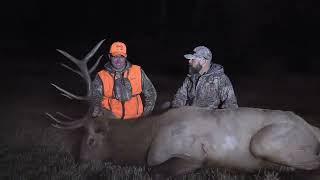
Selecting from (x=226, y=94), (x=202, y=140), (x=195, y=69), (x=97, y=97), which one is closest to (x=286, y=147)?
(x=202, y=140)

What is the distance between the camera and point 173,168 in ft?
23.9

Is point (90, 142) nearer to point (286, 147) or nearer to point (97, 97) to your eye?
point (97, 97)

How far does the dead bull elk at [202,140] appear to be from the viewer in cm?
718

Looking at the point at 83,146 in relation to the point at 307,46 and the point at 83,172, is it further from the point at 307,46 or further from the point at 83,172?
the point at 307,46

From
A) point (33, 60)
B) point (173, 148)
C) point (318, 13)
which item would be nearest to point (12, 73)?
point (33, 60)

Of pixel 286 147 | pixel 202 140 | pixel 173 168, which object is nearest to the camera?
pixel 286 147

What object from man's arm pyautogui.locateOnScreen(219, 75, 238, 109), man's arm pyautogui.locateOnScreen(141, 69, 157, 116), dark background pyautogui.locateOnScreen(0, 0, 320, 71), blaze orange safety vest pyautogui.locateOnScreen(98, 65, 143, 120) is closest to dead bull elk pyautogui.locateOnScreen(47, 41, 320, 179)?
man's arm pyautogui.locateOnScreen(219, 75, 238, 109)

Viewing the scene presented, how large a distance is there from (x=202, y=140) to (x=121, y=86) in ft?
7.05

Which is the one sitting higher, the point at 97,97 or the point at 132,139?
the point at 97,97

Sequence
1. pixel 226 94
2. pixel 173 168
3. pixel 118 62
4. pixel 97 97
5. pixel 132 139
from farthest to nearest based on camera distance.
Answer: pixel 118 62 → pixel 226 94 → pixel 97 97 → pixel 132 139 → pixel 173 168

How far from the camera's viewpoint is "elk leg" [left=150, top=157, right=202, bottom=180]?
23.6 feet

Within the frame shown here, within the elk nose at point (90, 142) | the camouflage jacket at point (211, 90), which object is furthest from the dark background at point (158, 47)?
the camouflage jacket at point (211, 90)

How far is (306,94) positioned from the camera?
16.6 m

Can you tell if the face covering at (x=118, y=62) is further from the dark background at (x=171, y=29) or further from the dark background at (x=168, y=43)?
the dark background at (x=171, y=29)
